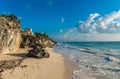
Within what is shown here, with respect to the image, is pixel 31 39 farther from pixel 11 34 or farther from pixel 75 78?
pixel 75 78

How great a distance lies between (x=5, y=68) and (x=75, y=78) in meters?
6.98

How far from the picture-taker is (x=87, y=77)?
1537cm

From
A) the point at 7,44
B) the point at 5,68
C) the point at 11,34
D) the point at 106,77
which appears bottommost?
the point at 106,77

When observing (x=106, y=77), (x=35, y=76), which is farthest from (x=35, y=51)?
(x=106, y=77)

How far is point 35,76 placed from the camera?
1464 centimetres

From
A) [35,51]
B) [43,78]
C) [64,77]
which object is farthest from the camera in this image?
[35,51]

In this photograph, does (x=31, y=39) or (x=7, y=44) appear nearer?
(x=7, y=44)

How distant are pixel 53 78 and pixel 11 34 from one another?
17.4 metres

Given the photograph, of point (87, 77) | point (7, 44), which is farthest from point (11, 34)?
point (87, 77)

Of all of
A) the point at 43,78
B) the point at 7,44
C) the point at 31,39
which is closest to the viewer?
the point at 43,78

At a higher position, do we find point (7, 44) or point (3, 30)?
point (3, 30)

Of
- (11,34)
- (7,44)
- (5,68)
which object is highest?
(11,34)

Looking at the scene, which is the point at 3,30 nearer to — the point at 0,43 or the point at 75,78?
the point at 0,43

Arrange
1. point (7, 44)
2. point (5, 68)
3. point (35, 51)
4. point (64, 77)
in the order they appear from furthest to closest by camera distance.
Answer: point (7, 44) → point (35, 51) → point (5, 68) → point (64, 77)
